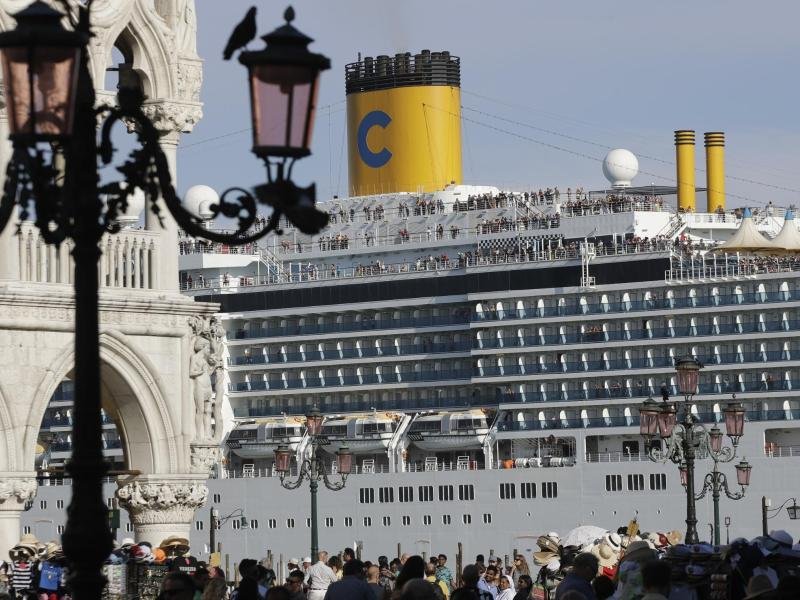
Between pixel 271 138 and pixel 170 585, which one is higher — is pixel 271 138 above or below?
above

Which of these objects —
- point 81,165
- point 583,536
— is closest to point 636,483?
point 583,536

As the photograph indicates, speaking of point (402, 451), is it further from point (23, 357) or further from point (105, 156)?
point (105, 156)

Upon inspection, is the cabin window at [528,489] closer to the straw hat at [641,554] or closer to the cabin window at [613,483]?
the cabin window at [613,483]

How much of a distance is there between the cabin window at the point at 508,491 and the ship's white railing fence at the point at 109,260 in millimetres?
40519

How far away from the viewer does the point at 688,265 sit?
189ft

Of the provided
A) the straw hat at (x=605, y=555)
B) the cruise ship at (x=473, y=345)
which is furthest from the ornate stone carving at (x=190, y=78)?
the cruise ship at (x=473, y=345)

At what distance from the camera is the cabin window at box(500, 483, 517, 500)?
55.0 m

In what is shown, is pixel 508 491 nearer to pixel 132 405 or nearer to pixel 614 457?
pixel 614 457

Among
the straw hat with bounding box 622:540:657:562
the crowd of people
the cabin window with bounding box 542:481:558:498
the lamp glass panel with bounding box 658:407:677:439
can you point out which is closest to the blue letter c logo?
the cabin window with bounding box 542:481:558:498

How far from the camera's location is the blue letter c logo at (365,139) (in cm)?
6178

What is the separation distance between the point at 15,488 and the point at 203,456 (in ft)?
4.85

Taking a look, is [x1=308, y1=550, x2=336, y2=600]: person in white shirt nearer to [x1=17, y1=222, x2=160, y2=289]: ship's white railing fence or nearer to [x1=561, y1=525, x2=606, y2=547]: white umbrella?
[x1=17, y1=222, x2=160, y2=289]: ship's white railing fence

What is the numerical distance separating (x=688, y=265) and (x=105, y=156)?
51.3m

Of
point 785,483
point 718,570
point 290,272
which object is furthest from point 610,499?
point 718,570
